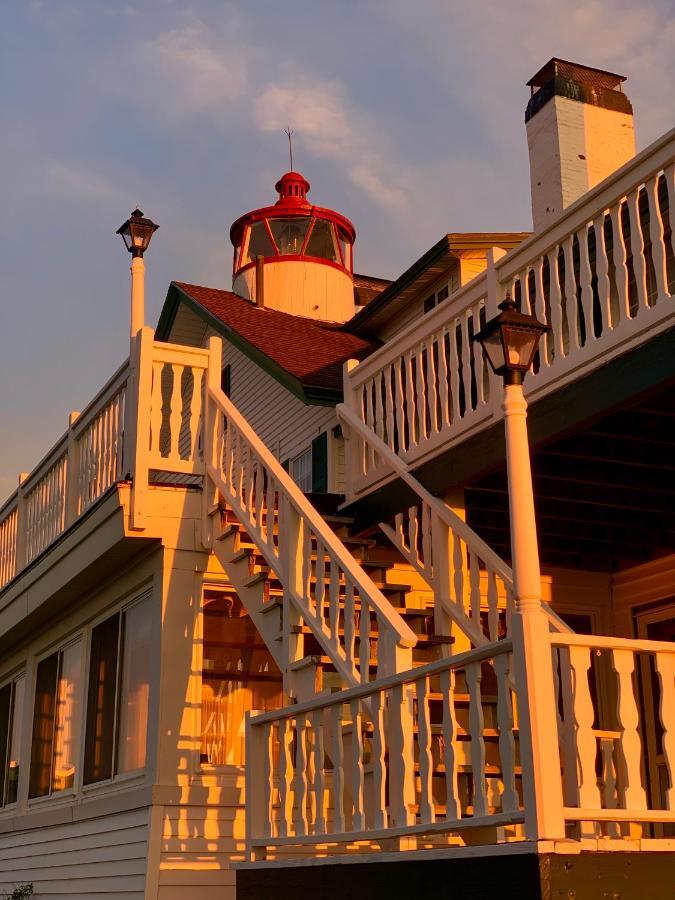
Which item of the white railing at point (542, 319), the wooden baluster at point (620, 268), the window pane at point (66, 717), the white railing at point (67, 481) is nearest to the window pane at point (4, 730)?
the white railing at point (67, 481)

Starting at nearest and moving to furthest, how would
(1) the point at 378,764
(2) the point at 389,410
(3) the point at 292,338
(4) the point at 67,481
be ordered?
(1) the point at 378,764
(2) the point at 389,410
(4) the point at 67,481
(3) the point at 292,338

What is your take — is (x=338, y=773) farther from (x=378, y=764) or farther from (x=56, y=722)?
(x=56, y=722)

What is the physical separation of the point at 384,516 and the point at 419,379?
4.24 feet

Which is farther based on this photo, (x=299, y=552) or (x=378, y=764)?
(x=299, y=552)

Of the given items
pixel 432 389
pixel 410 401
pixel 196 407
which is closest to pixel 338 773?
pixel 432 389

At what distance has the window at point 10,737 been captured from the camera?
47.8 feet

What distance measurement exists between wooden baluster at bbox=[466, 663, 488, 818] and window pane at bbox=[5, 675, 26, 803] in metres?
9.70

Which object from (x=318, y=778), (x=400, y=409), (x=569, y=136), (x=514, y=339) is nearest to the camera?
(x=514, y=339)

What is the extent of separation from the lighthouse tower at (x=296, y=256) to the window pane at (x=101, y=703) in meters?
8.38

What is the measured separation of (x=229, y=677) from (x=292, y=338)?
6415mm

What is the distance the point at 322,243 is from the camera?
77.9ft

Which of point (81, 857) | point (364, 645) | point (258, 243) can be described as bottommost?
point (81, 857)

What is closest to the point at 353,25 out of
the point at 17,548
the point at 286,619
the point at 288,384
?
the point at 288,384

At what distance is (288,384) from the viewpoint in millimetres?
13914
